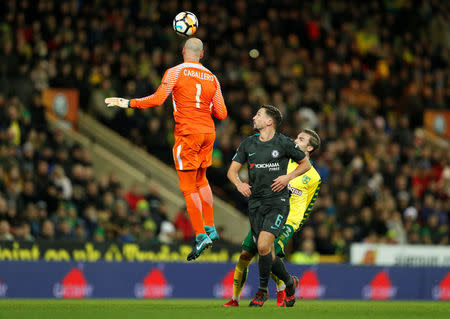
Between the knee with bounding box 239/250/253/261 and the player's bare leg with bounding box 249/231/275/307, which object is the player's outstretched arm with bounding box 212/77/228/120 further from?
the knee with bounding box 239/250/253/261

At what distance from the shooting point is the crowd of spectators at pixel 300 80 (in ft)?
78.8

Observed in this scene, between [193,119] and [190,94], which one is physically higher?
[190,94]

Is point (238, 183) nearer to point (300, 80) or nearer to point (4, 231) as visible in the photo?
point (4, 231)

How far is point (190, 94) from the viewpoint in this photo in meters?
12.9

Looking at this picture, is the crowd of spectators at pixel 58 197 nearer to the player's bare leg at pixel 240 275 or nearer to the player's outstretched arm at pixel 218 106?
the player's bare leg at pixel 240 275

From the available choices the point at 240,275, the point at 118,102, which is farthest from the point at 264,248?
the point at 118,102

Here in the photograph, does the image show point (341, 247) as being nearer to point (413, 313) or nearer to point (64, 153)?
point (64, 153)

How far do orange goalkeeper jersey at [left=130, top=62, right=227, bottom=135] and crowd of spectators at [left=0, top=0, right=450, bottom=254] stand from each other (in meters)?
7.02

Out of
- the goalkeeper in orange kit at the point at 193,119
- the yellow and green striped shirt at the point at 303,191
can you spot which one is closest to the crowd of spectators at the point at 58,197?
the yellow and green striped shirt at the point at 303,191

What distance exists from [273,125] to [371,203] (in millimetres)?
13127

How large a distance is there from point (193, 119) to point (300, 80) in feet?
53.3

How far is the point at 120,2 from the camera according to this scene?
88.5ft

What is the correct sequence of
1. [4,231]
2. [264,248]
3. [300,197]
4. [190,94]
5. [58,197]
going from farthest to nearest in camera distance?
[58,197] < [4,231] < [300,197] < [190,94] < [264,248]

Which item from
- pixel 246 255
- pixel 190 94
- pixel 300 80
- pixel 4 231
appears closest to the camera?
pixel 190 94
